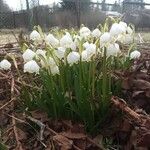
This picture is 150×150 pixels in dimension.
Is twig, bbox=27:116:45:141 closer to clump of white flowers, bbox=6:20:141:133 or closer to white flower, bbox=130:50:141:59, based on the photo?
clump of white flowers, bbox=6:20:141:133

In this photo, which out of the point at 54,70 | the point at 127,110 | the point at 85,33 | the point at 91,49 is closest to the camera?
the point at 127,110

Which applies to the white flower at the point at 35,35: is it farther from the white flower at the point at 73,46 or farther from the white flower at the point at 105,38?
the white flower at the point at 105,38

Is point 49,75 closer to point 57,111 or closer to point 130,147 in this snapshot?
point 57,111

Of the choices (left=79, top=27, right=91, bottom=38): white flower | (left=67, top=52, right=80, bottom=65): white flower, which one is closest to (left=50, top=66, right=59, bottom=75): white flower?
(left=67, top=52, right=80, bottom=65): white flower

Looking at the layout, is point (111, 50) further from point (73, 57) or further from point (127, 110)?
point (127, 110)

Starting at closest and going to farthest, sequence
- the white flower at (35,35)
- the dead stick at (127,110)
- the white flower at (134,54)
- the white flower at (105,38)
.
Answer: the dead stick at (127,110) < the white flower at (105,38) < the white flower at (35,35) < the white flower at (134,54)

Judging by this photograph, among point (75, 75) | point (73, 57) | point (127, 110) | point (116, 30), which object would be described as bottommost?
point (127, 110)

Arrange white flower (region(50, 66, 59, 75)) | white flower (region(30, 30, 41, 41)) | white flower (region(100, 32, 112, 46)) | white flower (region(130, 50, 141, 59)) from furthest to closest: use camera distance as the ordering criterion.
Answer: white flower (region(130, 50, 141, 59))
white flower (region(30, 30, 41, 41))
white flower (region(50, 66, 59, 75))
white flower (region(100, 32, 112, 46))

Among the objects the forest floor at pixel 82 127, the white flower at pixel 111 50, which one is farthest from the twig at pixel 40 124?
the white flower at pixel 111 50

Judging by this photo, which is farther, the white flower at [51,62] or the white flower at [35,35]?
the white flower at [35,35]

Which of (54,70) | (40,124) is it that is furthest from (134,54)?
(40,124)

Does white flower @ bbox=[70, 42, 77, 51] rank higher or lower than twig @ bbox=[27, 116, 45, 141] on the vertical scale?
higher
